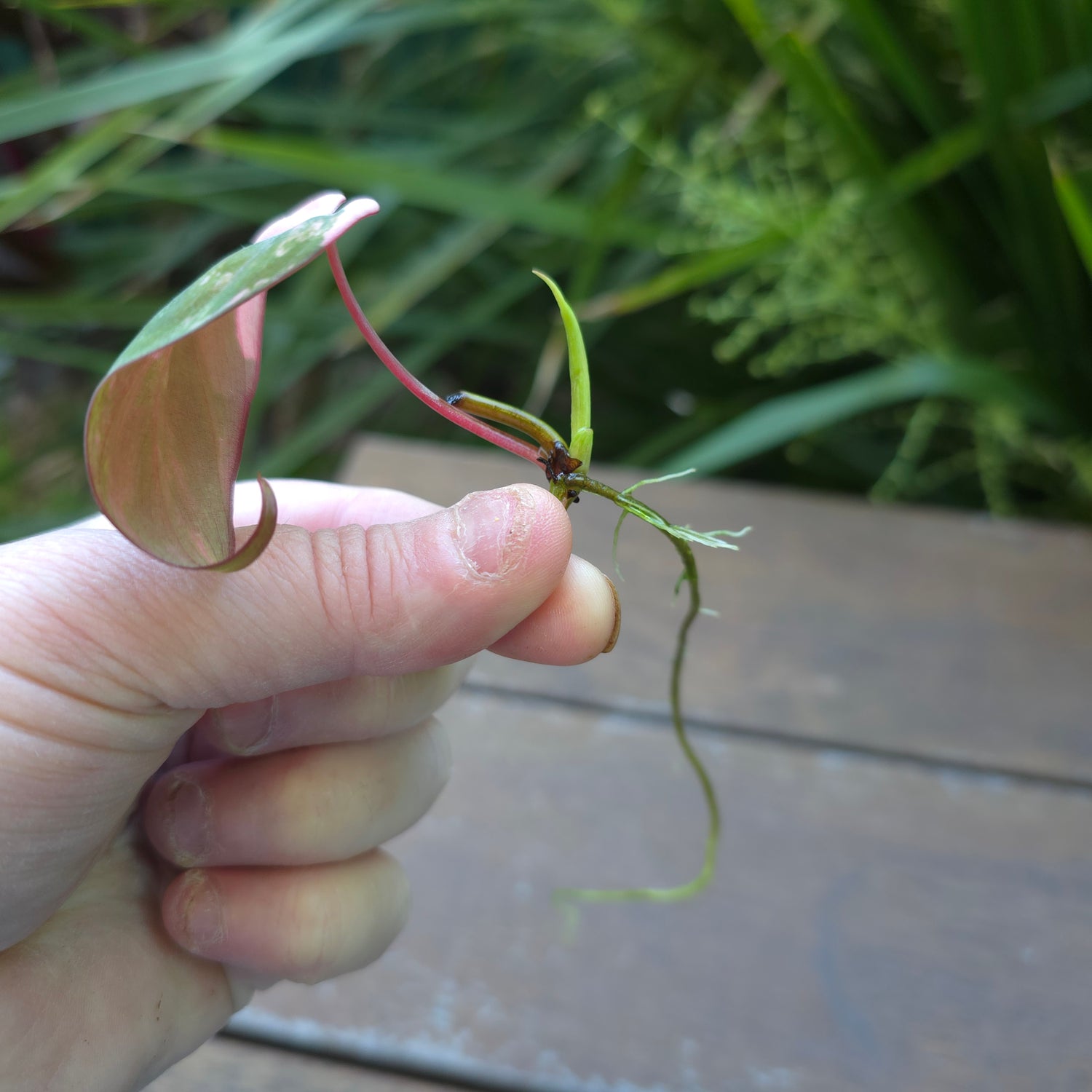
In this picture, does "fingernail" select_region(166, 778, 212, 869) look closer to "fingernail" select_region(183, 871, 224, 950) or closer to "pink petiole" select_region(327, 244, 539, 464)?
"fingernail" select_region(183, 871, 224, 950)

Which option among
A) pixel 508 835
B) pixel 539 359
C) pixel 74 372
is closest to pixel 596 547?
pixel 508 835

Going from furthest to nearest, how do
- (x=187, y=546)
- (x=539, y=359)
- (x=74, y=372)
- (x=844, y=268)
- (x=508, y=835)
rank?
(x=74, y=372), (x=539, y=359), (x=844, y=268), (x=508, y=835), (x=187, y=546)

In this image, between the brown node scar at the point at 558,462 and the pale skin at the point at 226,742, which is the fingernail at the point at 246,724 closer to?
the pale skin at the point at 226,742

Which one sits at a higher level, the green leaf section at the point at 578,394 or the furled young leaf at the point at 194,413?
the furled young leaf at the point at 194,413

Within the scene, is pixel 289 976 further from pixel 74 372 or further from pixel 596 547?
pixel 74 372

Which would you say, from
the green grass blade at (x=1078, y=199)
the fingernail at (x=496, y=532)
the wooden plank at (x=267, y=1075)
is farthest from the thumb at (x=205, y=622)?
the green grass blade at (x=1078, y=199)

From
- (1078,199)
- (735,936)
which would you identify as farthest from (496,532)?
(1078,199)
